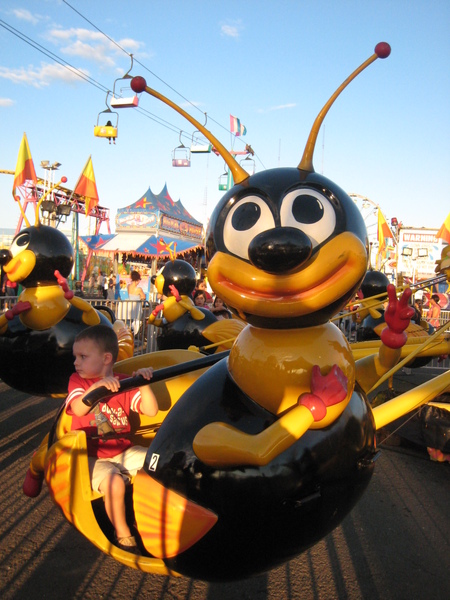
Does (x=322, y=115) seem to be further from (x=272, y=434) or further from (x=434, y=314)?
(x=434, y=314)

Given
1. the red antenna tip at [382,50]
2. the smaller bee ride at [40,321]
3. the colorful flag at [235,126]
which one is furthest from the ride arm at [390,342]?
the colorful flag at [235,126]

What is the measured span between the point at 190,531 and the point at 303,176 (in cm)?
139

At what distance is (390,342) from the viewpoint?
2102 mm

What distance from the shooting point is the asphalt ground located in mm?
2619

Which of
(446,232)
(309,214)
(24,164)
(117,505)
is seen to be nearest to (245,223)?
(309,214)

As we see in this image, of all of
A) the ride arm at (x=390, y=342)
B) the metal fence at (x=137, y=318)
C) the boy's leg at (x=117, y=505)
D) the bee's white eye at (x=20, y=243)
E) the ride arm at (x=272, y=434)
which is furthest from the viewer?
the metal fence at (x=137, y=318)

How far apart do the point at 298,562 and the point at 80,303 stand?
2.58 m

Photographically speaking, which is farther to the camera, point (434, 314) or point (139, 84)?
point (434, 314)

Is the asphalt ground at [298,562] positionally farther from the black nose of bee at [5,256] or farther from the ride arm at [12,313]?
the black nose of bee at [5,256]

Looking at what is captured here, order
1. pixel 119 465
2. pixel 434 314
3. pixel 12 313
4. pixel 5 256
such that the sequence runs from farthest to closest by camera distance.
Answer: pixel 434 314, pixel 5 256, pixel 12 313, pixel 119 465

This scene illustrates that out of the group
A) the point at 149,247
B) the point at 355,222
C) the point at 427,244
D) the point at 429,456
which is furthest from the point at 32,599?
the point at 427,244

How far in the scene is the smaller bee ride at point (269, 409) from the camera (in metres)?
1.72

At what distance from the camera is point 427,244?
24406 mm

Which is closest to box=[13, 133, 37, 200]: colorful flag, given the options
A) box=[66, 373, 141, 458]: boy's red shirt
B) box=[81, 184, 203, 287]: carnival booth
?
box=[66, 373, 141, 458]: boy's red shirt
